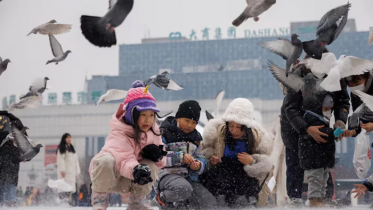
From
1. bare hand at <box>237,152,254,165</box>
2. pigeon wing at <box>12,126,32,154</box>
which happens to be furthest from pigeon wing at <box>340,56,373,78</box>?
pigeon wing at <box>12,126,32,154</box>

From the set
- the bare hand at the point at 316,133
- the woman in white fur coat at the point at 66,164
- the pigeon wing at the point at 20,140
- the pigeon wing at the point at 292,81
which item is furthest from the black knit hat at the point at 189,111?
the woman in white fur coat at the point at 66,164

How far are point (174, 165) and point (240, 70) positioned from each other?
70807 millimetres

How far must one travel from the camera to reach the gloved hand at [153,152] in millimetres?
4336

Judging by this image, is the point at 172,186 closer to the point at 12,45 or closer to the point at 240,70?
the point at 12,45

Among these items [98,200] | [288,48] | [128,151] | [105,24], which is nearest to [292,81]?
[288,48]

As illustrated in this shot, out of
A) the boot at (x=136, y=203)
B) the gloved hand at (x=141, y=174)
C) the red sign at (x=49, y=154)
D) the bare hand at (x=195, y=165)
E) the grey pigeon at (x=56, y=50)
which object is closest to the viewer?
the gloved hand at (x=141, y=174)

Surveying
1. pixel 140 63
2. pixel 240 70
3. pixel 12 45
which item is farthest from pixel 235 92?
pixel 12 45

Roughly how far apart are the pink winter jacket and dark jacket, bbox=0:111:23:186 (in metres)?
3.65

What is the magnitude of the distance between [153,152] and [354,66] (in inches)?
78.7

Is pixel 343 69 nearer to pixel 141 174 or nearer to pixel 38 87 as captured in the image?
pixel 141 174

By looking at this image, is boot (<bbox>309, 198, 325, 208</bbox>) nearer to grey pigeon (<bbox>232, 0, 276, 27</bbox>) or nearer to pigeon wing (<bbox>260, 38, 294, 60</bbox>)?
pigeon wing (<bbox>260, 38, 294, 60</bbox>)

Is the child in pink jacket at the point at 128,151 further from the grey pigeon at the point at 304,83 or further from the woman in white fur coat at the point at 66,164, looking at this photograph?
the woman in white fur coat at the point at 66,164

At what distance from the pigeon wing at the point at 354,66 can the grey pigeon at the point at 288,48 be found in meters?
0.37

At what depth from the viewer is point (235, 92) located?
7300 cm
